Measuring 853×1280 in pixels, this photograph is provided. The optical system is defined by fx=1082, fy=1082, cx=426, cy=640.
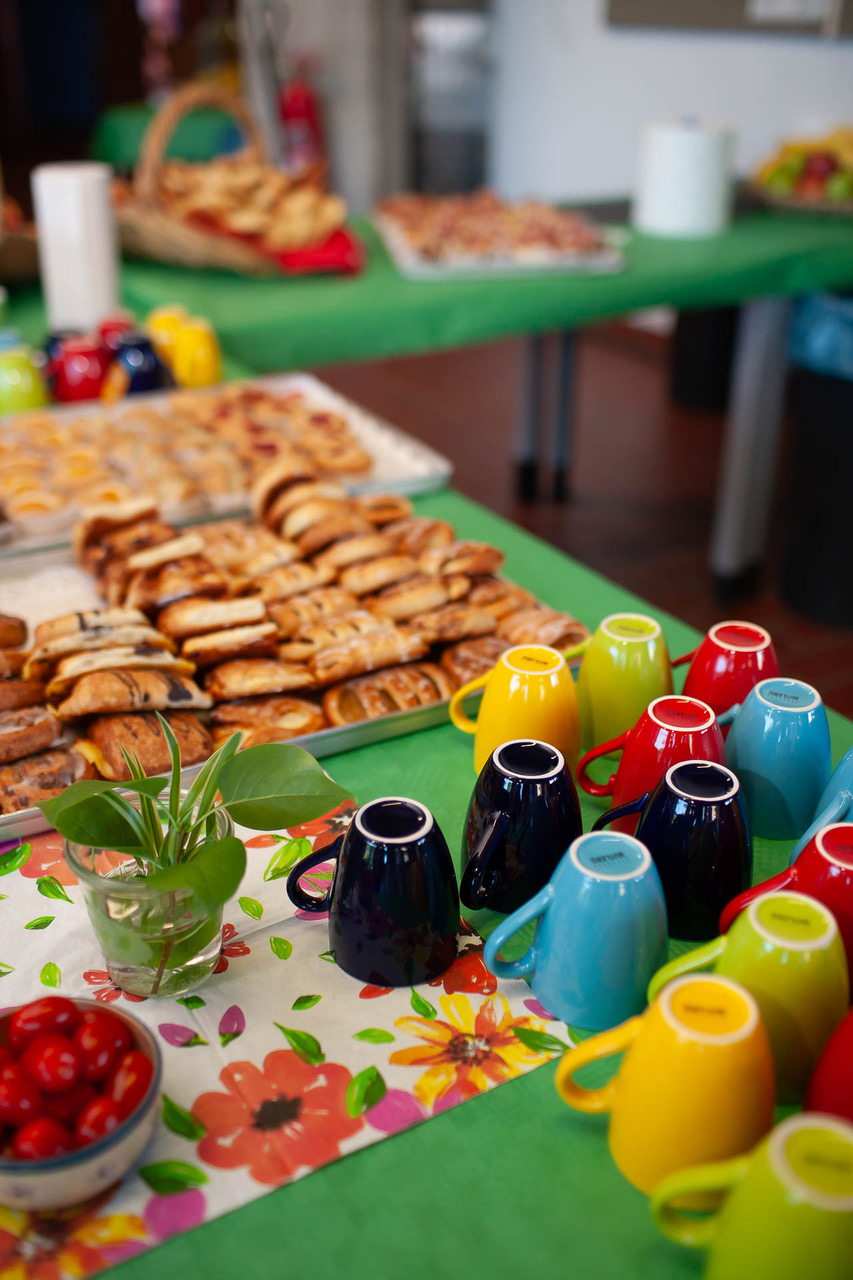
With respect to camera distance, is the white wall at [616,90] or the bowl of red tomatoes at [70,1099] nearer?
the bowl of red tomatoes at [70,1099]

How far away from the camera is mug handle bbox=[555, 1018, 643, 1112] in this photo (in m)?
0.57

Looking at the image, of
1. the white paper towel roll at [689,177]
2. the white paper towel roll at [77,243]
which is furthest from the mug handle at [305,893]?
the white paper towel roll at [689,177]

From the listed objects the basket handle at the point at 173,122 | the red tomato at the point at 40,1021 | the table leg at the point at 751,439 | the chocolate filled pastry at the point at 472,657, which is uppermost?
the basket handle at the point at 173,122

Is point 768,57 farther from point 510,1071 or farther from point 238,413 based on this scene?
point 510,1071

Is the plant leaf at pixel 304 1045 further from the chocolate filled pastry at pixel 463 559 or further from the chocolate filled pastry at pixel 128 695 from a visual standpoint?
the chocolate filled pastry at pixel 463 559

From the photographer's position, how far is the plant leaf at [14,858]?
819mm

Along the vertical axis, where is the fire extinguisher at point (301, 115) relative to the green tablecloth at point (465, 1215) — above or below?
above

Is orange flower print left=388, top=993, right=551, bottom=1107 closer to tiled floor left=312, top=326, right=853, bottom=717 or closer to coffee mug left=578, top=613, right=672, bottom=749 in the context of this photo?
coffee mug left=578, top=613, right=672, bottom=749

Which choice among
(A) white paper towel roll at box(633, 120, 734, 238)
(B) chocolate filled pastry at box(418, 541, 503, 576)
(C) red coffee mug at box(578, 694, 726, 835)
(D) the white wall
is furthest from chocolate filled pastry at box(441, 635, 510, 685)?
(D) the white wall

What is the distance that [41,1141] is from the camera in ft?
1.78

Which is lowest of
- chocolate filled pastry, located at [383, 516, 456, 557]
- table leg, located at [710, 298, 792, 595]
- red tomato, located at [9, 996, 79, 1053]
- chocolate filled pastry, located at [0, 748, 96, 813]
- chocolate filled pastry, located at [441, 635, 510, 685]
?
table leg, located at [710, 298, 792, 595]

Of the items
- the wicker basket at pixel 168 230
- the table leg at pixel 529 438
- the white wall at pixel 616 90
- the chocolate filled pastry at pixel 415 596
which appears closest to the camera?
the chocolate filled pastry at pixel 415 596

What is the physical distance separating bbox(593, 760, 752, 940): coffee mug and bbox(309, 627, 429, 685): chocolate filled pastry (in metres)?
0.35

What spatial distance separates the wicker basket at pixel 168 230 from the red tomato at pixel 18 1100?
6.47 ft
